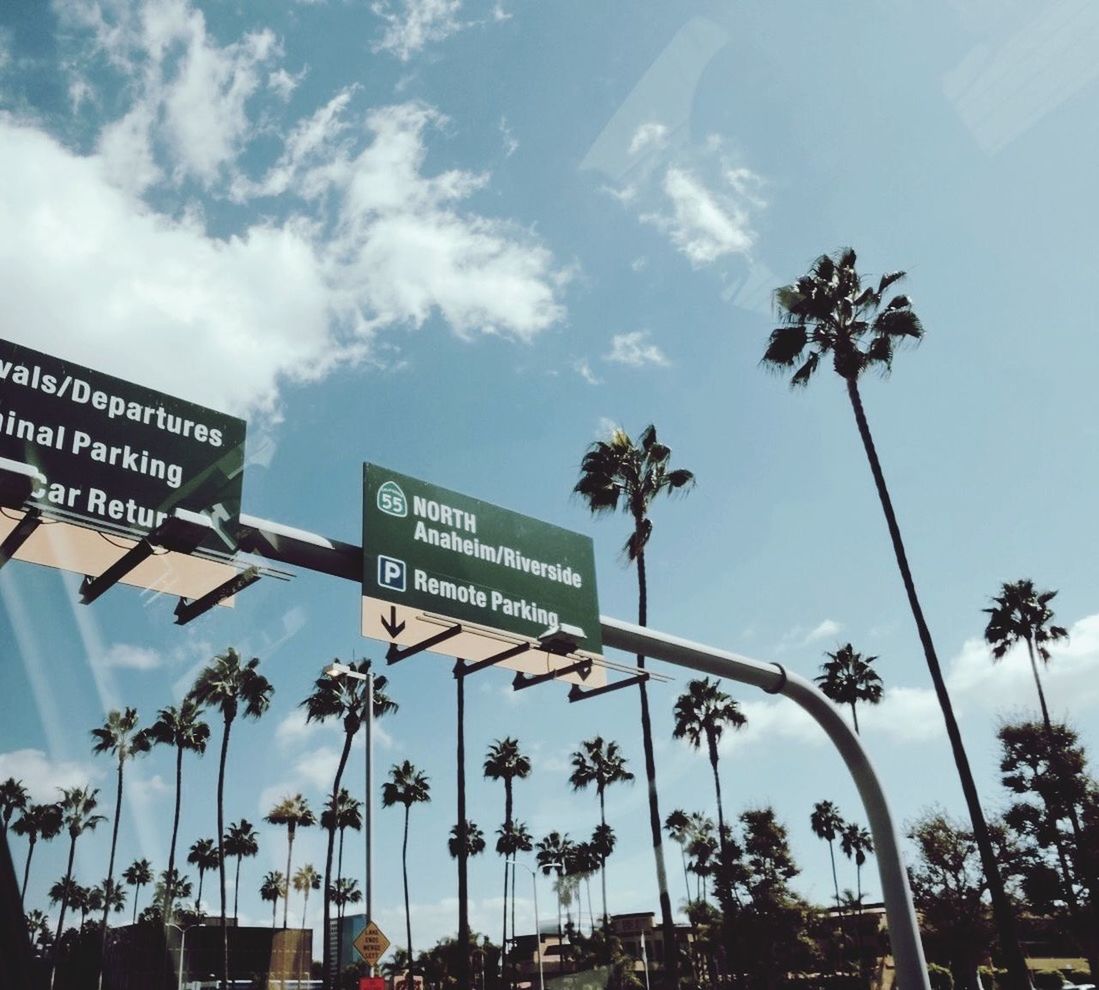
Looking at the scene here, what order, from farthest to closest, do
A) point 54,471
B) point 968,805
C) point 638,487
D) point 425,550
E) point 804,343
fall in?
point 638,487, point 804,343, point 968,805, point 425,550, point 54,471

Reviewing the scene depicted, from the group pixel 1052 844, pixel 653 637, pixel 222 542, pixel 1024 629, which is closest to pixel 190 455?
pixel 222 542

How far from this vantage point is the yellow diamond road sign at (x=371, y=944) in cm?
2050

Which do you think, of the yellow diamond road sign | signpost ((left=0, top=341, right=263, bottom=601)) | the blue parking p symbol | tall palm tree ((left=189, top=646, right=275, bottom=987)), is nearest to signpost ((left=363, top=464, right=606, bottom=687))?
the blue parking p symbol

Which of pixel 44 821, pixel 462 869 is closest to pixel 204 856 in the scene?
pixel 44 821

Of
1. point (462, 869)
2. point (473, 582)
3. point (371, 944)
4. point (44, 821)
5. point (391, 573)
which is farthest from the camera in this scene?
point (44, 821)

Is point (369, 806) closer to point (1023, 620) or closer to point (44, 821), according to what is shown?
point (1023, 620)

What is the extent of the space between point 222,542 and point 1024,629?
158 feet

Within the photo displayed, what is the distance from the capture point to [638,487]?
28.2 meters

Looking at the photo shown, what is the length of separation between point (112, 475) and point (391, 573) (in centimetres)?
240

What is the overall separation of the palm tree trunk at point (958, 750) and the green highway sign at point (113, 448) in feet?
63.2

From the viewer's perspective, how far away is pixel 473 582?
852 cm

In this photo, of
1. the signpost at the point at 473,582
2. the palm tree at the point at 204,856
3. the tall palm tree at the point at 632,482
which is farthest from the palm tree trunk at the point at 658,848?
the palm tree at the point at 204,856

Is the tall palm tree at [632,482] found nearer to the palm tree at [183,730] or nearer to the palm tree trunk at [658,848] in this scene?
the palm tree trunk at [658,848]

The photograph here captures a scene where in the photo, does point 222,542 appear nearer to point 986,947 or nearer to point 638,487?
point 638,487
